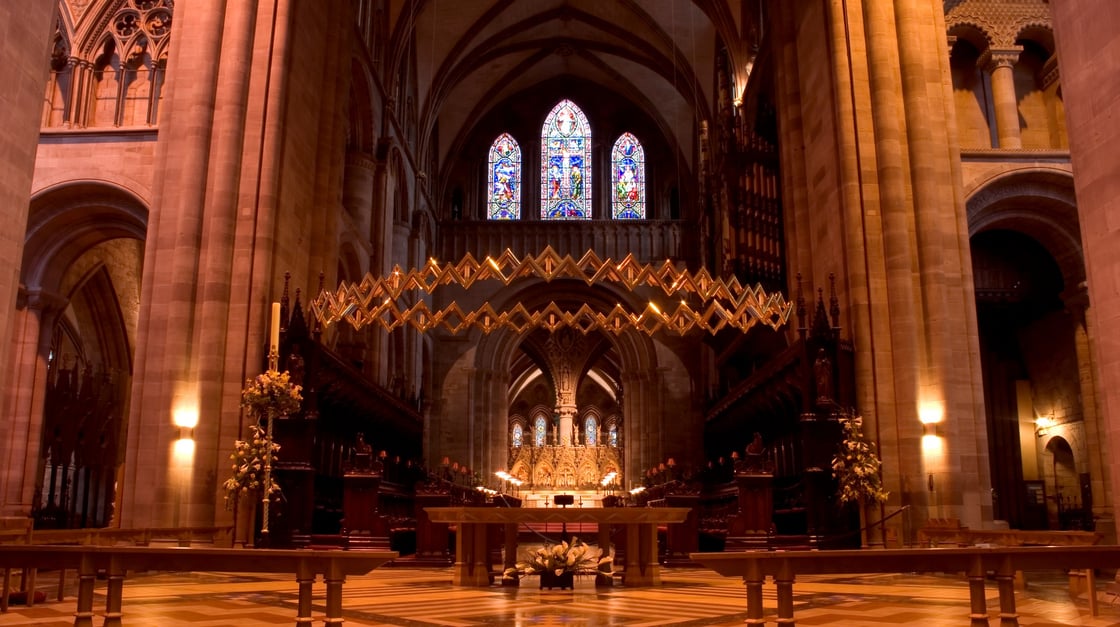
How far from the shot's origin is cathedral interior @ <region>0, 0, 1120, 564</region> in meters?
13.4

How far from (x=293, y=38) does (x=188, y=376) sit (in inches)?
249

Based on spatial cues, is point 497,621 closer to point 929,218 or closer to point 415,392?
point 929,218

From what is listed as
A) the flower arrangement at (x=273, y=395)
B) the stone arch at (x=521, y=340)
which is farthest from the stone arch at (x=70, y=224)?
the stone arch at (x=521, y=340)

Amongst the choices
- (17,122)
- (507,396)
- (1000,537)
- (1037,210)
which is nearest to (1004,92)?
(1037,210)

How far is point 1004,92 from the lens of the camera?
16.9 m

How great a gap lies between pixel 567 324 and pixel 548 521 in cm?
734

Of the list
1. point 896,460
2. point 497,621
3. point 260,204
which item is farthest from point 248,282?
point 896,460

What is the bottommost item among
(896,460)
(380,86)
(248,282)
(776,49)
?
(896,460)

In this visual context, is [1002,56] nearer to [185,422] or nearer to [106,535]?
[185,422]

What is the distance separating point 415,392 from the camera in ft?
96.1

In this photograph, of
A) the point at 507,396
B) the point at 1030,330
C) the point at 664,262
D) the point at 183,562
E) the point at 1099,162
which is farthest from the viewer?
the point at 507,396

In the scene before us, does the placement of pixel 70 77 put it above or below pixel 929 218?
above

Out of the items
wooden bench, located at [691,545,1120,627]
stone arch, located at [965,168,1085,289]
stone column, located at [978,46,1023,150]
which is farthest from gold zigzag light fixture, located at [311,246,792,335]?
wooden bench, located at [691,545,1120,627]

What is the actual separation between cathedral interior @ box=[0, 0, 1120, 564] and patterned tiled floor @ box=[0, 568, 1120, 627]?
5.88 ft
